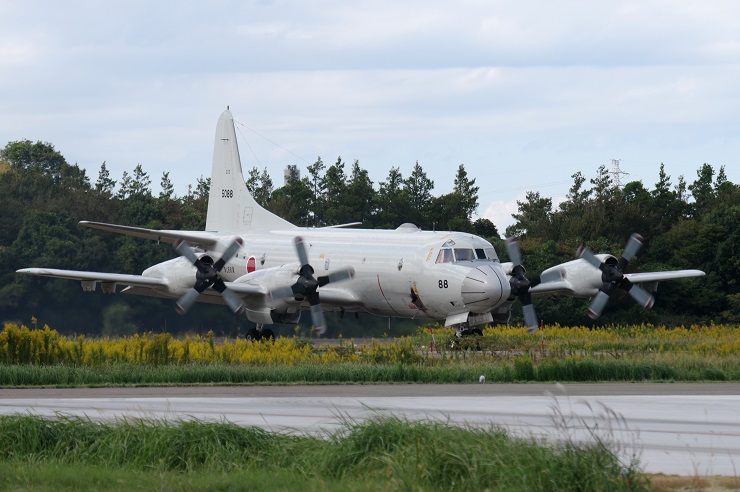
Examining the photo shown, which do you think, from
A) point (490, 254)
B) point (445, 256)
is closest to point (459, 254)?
point (445, 256)

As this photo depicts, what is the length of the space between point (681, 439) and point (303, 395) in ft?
29.9

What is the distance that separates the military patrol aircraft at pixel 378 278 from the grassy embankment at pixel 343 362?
1.51 m

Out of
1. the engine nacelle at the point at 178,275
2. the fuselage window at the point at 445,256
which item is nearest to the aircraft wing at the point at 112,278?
the engine nacelle at the point at 178,275

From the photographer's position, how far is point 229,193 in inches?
1935

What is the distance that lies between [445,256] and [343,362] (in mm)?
7280

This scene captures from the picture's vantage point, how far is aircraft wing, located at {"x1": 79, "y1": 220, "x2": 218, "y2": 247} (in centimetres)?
3912

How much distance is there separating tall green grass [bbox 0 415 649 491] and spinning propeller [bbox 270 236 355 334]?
21642mm

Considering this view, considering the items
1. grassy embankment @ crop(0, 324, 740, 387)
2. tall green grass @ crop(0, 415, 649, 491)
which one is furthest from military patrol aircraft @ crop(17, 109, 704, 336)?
tall green grass @ crop(0, 415, 649, 491)

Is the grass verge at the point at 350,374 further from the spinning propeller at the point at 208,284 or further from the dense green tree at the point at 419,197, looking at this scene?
the dense green tree at the point at 419,197

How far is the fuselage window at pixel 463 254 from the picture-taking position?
120 ft

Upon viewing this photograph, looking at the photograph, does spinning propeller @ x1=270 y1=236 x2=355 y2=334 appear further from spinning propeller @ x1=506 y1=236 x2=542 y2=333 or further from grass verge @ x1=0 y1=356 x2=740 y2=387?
grass verge @ x1=0 y1=356 x2=740 y2=387

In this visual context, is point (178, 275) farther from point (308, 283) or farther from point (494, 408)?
point (494, 408)

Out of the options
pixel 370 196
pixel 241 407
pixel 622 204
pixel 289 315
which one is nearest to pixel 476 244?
pixel 289 315

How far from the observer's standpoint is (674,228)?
208 feet
